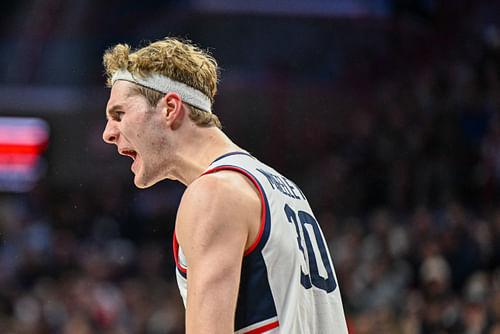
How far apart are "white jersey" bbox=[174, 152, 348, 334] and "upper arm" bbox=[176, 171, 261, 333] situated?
0.06 m

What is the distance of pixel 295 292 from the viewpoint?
6.40ft

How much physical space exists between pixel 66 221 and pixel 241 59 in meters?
3.66

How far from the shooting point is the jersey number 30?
2.04 m

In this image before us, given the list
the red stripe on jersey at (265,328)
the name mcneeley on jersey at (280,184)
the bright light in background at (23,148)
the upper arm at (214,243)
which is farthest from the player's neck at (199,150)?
the bright light in background at (23,148)

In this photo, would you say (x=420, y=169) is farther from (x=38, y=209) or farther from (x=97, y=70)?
(x=38, y=209)

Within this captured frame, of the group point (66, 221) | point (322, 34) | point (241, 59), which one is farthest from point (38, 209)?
point (322, 34)

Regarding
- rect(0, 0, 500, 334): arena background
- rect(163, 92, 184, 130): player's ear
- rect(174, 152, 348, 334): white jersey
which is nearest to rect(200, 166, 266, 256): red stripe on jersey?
rect(174, 152, 348, 334): white jersey

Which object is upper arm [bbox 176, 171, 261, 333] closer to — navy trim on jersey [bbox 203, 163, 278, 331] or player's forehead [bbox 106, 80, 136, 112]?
navy trim on jersey [bbox 203, 163, 278, 331]

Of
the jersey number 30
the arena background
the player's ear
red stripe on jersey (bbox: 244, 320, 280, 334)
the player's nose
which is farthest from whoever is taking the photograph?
the arena background

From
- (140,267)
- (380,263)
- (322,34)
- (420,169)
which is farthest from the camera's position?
(322,34)

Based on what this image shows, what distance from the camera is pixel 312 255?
2092 mm

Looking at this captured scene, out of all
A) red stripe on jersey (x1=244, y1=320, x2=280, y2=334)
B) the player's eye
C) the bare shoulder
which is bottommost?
red stripe on jersey (x1=244, y1=320, x2=280, y2=334)

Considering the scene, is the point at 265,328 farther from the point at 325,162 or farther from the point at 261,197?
the point at 325,162

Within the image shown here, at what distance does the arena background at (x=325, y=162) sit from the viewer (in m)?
7.05
